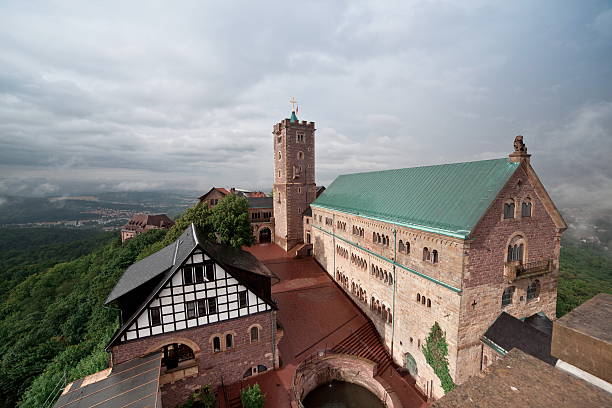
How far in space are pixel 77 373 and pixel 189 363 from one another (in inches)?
368

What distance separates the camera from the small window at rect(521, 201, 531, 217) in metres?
18.1

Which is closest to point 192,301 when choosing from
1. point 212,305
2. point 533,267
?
point 212,305

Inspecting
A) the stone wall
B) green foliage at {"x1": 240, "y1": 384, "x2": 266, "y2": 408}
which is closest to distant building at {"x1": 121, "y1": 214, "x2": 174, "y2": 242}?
the stone wall

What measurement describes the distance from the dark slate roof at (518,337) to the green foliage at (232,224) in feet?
90.1

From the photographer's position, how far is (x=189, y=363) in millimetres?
17172

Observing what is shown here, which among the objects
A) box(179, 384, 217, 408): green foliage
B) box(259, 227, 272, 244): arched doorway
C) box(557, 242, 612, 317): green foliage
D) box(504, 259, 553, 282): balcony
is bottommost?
box(557, 242, 612, 317): green foliage

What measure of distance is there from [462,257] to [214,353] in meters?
17.0

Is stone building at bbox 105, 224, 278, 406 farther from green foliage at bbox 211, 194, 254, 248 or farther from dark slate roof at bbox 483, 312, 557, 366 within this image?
green foliage at bbox 211, 194, 254, 248

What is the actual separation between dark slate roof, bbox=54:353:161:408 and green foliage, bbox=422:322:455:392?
16995mm

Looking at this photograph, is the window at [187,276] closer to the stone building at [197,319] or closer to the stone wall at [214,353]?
the stone building at [197,319]

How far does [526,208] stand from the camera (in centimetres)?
1822

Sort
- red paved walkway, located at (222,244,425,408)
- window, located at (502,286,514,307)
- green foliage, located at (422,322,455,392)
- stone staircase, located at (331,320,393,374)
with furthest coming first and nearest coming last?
stone staircase, located at (331,320,393,374), red paved walkway, located at (222,244,425,408), window, located at (502,286,514,307), green foliage, located at (422,322,455,392)

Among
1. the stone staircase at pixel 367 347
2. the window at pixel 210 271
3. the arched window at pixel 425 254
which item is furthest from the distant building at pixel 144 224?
the arched window at pixel 425 254

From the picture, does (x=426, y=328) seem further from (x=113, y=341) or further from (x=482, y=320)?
(x=113, y=341)
